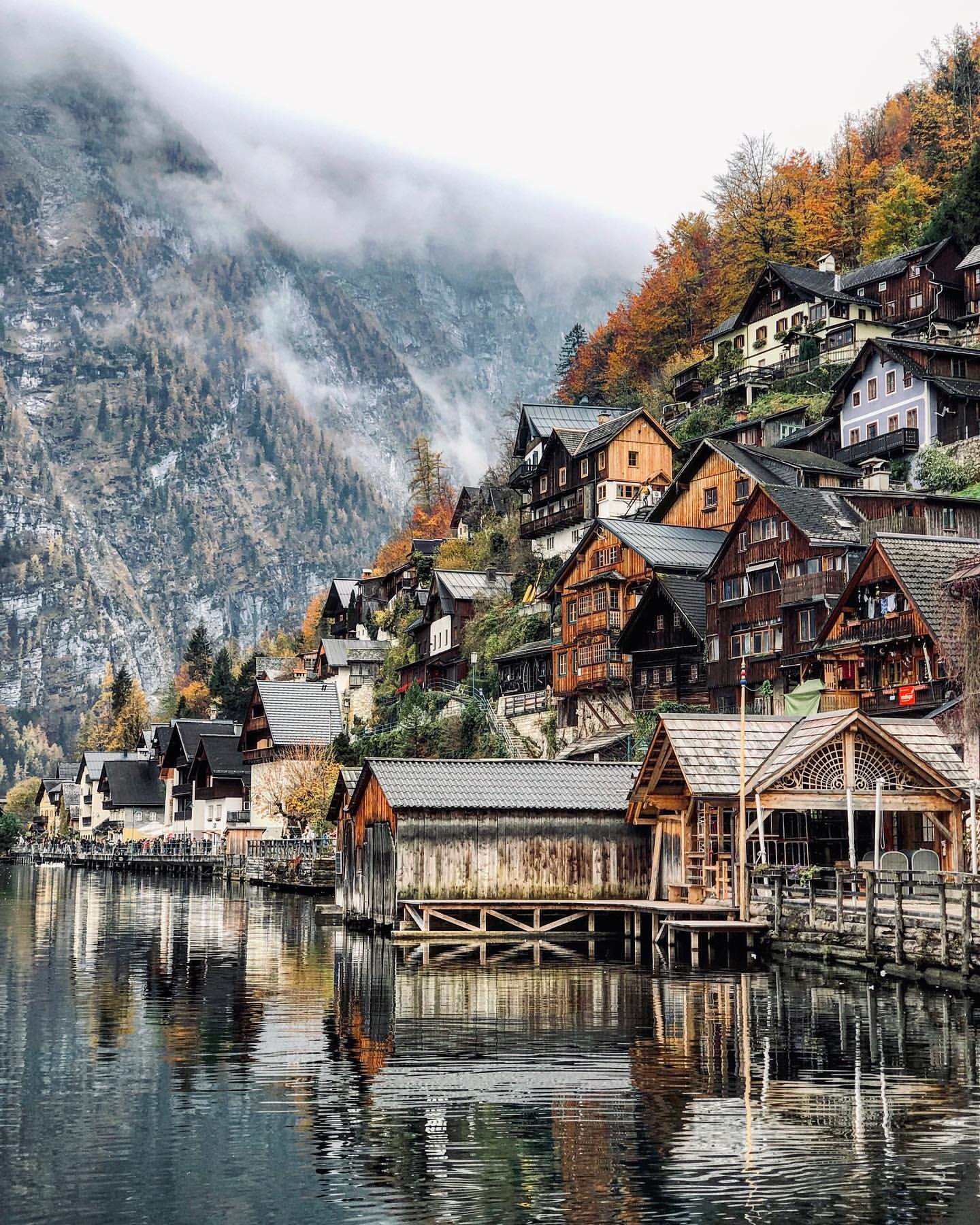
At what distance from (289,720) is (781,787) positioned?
75.2 meters

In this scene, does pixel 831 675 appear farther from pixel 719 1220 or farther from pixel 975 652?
pixel 719 1220

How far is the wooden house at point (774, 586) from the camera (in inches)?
2653

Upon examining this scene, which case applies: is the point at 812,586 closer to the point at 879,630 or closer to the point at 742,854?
the point at 879,630

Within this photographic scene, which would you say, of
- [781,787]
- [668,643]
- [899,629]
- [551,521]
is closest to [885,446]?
[668,643]

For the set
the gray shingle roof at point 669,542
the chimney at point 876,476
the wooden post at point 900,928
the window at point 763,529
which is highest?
the chimney at point 876,476

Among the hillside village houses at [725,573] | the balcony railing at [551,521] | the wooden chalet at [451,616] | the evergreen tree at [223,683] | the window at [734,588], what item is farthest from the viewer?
the evergreen tree at [223,683]

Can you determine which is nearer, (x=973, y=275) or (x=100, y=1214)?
(x=100, y=1214)

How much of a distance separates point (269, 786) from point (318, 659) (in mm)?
25341

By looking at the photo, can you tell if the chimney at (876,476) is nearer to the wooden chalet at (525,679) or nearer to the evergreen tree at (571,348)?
the wooden chalet at (525,679)

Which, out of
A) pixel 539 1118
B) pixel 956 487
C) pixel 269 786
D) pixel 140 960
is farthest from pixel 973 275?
pixel 539 1118

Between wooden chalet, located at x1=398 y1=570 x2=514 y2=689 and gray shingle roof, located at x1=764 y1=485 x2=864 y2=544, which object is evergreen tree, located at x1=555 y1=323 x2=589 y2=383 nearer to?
wooden chalet, located at x1=398 y1=570 x2=514 y2=689

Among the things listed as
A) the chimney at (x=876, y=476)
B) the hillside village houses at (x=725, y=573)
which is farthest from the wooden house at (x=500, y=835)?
the chimney at (x=876, y=476)

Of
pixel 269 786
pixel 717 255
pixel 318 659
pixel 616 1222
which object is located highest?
pixel 717 255

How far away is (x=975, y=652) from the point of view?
53656 millimetres
